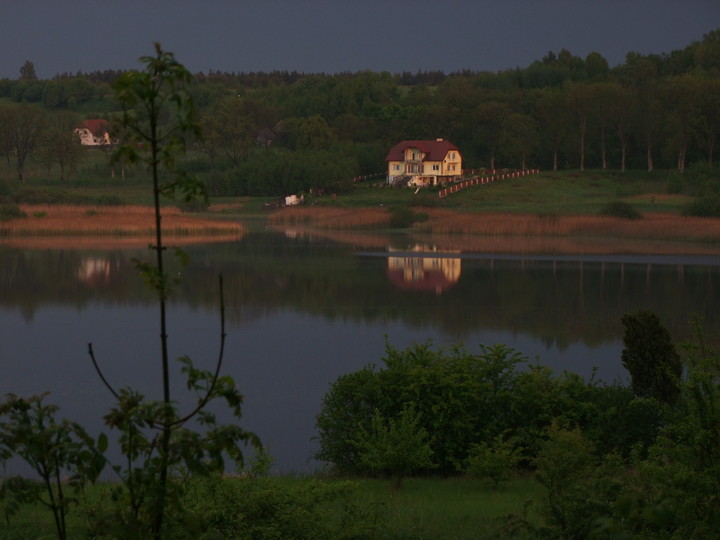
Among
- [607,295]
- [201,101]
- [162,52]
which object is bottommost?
[607,295]

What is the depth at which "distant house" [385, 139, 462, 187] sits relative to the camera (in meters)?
82.4

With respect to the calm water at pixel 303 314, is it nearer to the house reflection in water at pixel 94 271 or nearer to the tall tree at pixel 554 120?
the house reflection in water at pixel 94 271

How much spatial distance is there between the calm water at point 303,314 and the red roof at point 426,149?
44399mm

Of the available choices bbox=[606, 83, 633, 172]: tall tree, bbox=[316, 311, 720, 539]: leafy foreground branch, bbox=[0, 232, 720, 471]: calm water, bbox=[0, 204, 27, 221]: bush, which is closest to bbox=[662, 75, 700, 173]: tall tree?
bbox=[606, 83, 633, 172]: tall tree

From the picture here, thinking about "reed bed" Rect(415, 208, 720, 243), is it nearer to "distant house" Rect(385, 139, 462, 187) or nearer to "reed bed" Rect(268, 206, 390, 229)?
"reed bed" Rect(268, 206, 390, 229)

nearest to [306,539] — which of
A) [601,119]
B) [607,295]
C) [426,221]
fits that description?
[607,295]

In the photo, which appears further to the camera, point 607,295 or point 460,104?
point 460,104

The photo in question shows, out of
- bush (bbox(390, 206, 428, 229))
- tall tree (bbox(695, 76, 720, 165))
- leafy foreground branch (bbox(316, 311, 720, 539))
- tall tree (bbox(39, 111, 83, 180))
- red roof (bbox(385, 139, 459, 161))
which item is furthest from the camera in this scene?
red roof (bbox(385, 139, 459, 161))

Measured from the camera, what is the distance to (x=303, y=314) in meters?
23.0

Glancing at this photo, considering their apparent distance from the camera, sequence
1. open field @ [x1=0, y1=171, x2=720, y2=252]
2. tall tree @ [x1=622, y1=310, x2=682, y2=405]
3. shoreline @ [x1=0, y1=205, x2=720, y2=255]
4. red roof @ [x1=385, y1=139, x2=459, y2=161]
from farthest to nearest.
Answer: red roof @ [x1=385, y1=139, x2=459, y2=161] < open field @ [x1=0, y1=171, x2=720, y2=252] < shoreline @ [x1=0, y1=205, x2=720, y2=255] < tall tree @ [x1=622, y1=310, x2=682, y2=405]

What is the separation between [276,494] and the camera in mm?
7246

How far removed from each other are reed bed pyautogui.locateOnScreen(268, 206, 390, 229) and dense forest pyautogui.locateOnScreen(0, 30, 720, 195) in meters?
8.54

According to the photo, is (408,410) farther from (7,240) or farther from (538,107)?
(538,107)

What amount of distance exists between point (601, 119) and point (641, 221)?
37869 mm
